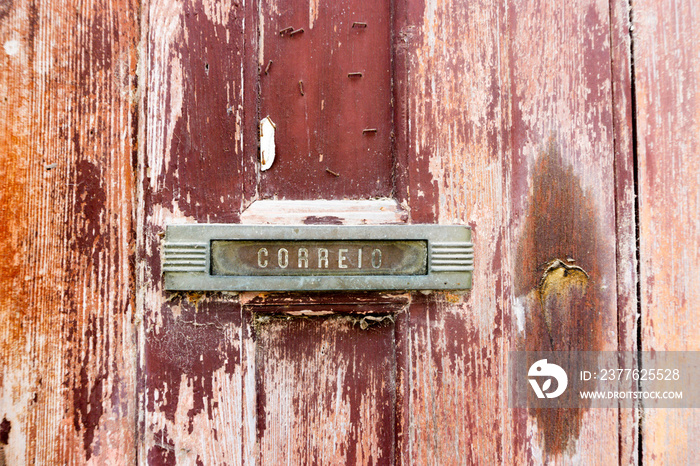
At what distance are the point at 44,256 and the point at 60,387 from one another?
6.4 inches

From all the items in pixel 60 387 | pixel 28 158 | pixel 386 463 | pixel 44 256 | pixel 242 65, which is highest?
pixel 242 65

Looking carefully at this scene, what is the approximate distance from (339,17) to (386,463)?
0.60 metres

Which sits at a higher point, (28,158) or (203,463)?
(28,158)

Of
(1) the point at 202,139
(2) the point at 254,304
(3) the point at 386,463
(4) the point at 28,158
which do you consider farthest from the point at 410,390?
(4) the point at 28,158

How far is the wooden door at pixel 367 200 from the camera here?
0.49 metres

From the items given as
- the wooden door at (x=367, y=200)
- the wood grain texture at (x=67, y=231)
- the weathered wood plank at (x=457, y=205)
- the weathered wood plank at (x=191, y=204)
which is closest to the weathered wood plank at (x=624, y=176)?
the wooden door at (x=367, y=200)

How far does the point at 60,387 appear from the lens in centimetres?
48

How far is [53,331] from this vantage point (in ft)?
1.58

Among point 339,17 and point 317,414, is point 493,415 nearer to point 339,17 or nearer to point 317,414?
point 317,414

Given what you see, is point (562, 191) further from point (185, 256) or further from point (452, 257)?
point (185, 256)

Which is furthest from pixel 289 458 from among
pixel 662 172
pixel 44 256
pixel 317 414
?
pixel 662 172

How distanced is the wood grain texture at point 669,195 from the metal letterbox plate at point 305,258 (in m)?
0.28

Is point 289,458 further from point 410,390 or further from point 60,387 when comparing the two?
point 60,387

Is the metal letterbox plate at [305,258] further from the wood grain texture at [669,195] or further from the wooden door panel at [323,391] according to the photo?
the wood grain texture at [669,195]
